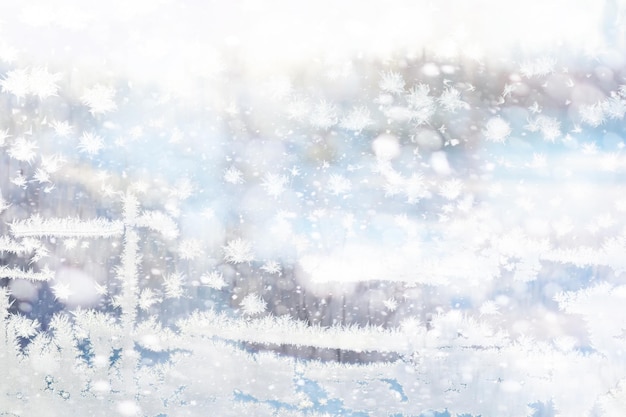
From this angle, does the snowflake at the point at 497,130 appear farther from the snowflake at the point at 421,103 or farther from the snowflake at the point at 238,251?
the snowflake at the point at 238,251

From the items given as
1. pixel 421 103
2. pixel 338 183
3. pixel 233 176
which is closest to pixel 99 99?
pixel 233 176

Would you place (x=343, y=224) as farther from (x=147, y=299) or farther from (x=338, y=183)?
(x=147, y=299)

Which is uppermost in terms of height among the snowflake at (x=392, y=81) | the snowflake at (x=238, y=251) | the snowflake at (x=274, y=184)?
the snowflake at (x=392, y=81)

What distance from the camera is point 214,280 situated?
2.72 ft

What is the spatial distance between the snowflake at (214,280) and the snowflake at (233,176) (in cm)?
15

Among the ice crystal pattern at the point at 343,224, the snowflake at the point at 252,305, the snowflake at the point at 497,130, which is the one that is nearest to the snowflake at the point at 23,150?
the ice crystal pattern at the point at 343,224

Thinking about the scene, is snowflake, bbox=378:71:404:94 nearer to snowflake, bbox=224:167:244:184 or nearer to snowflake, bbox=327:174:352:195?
snowflake, bbox=327:174:352:195

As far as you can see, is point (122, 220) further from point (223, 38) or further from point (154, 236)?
point (223, 38)

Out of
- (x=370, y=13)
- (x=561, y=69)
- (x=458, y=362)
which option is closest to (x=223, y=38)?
(x=370, y=13)

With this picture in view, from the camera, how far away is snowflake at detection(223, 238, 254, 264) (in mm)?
819

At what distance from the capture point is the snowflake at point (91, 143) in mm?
807

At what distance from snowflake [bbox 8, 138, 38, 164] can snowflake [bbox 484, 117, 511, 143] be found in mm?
714

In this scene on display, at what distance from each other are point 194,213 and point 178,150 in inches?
4.0

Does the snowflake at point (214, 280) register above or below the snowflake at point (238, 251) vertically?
below
